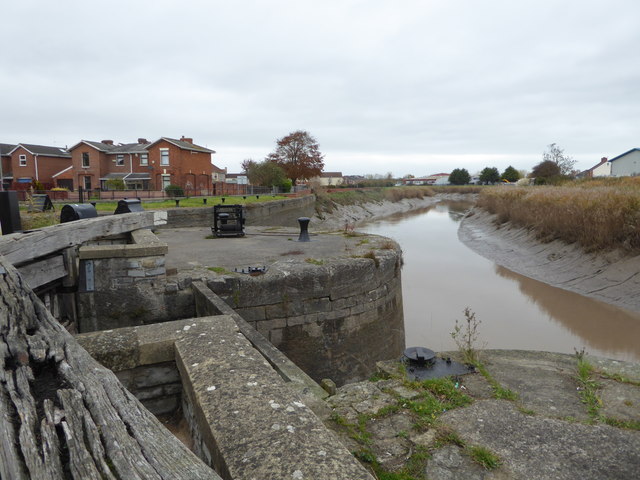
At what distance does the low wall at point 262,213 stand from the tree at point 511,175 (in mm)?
68116

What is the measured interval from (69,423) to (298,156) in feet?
177

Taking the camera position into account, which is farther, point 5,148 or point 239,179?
point 239,179

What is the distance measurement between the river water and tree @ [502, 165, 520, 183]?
79.5 meters

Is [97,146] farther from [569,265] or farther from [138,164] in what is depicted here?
[569,265]

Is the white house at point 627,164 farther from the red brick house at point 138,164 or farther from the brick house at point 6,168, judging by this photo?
the brick house at point 6,168

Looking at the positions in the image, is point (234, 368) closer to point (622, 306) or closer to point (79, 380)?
point (79, 380)

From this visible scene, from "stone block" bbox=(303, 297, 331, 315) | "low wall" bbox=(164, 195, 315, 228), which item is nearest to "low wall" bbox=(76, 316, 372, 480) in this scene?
"stone block" bbox=(303, 297, 331, 315)

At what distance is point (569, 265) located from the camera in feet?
50.6

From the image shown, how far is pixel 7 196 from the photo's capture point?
20.5ft

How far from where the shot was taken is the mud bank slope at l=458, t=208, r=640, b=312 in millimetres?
12617

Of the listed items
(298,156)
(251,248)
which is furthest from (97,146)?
(251,248)

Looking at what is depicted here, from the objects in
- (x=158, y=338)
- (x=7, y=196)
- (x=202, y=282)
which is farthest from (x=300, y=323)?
(x=7, y=196)

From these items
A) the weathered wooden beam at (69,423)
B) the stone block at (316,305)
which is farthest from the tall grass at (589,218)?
the weathered wooden beam at (69,423)

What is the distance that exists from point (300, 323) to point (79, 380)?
488 cm
